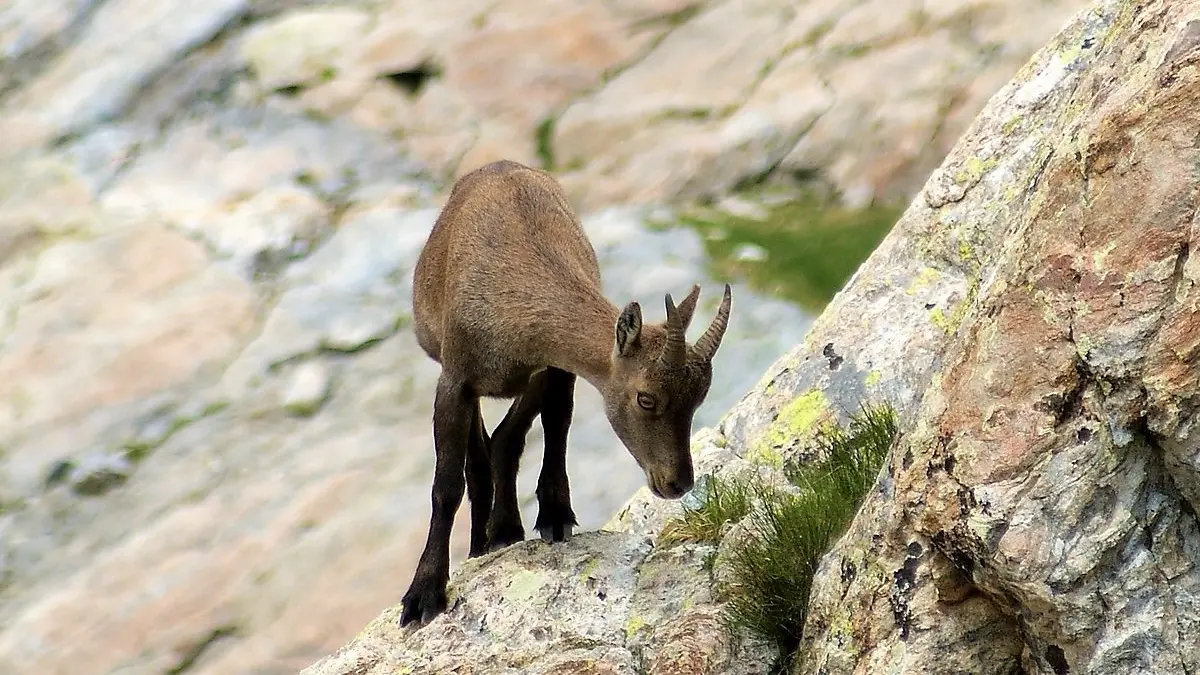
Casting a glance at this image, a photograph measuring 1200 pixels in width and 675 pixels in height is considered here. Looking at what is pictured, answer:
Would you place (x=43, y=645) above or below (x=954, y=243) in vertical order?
above

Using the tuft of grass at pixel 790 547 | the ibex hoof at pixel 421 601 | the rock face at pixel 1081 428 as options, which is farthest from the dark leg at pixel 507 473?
the rock face at pixel 1081 428

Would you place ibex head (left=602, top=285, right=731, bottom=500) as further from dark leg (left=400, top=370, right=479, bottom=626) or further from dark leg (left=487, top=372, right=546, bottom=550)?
dark leg (left=487, top=372, right=546, bottom=550)

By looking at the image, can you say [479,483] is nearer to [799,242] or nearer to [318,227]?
[799,242]

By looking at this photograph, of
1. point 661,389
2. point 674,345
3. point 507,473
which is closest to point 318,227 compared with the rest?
point 507,473

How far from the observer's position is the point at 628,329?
6840mm

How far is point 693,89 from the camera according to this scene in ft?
67.5

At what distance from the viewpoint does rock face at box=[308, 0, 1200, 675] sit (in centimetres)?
404

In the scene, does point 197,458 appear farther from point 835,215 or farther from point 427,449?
point 835,215

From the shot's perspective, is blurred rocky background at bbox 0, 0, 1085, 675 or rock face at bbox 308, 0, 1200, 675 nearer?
rock face at bbox 308, 0, 1200, 675

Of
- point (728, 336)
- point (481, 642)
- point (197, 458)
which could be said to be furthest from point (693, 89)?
point (481, 642)

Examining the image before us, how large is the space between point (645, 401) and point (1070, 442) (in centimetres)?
300

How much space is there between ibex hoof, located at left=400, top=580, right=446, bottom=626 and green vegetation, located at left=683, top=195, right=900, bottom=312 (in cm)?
1013

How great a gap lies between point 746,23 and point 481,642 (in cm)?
1603

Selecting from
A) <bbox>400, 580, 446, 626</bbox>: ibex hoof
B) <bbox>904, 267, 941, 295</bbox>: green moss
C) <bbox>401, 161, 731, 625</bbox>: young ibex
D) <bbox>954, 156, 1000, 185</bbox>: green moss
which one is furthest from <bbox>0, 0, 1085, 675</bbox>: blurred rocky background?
<bbox>400, 580, 446, 626</bbox>: ibex hoof
